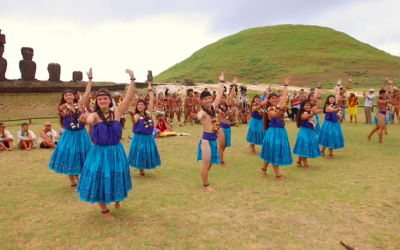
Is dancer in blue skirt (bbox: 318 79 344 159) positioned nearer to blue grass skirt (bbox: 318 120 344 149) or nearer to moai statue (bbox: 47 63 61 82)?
blue grass skirt (bbox: 318 120 344 149)

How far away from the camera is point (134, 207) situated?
17.4 ft

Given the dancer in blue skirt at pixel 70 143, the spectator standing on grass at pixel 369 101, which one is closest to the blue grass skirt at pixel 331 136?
the dancer in blue skirt at pixel 70 143

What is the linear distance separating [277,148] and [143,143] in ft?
10.3

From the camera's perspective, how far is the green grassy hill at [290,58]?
158 feet

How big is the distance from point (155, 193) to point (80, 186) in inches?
69.5

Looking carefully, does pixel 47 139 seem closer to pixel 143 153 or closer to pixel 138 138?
pixel 138 138

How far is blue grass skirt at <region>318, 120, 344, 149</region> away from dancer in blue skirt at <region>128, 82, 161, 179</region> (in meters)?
5.30

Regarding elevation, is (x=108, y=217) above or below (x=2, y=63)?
below

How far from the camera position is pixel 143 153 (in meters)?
7.08

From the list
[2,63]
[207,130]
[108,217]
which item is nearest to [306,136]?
[207,130]

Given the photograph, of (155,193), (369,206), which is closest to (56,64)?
(155,193)

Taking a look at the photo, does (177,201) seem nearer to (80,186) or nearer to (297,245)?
(80,186)

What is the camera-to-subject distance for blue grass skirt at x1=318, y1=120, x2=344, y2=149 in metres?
9.10

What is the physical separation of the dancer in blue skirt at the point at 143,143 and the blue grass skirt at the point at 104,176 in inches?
92.7
